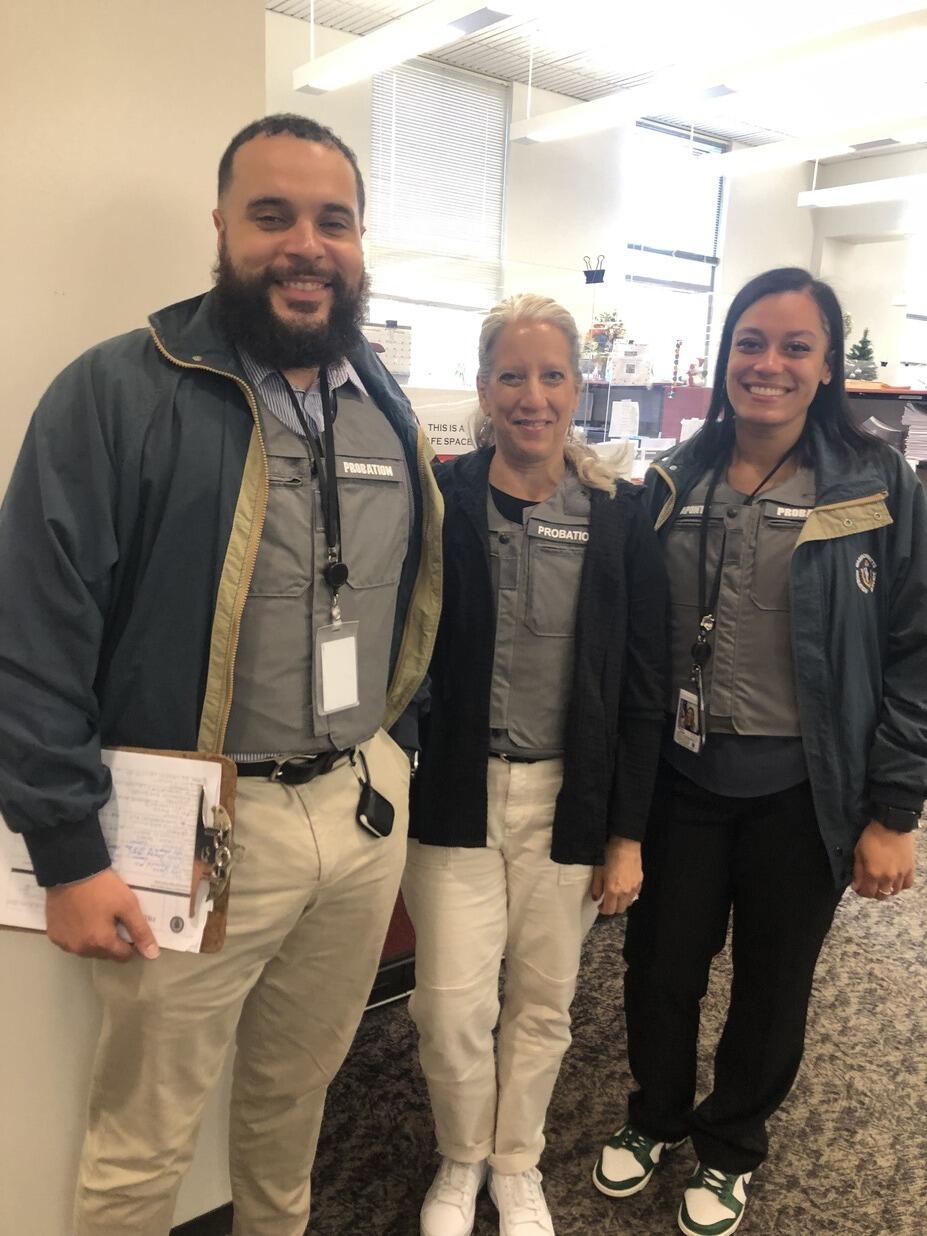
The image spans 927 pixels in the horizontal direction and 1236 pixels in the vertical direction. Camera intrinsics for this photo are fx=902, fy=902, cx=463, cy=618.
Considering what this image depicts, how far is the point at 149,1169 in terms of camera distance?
47.0 inches

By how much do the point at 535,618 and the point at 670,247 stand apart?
8.40 m

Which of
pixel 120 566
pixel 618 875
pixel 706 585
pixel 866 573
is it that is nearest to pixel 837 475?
pixel 866 573

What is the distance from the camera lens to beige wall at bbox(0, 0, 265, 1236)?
45.9 inches

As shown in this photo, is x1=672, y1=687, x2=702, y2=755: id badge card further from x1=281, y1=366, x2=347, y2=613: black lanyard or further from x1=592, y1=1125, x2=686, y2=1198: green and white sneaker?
x1=592, y1=1125, x2=686, y2=1198: green and white sneaker

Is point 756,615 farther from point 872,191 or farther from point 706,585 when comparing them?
point 872,191

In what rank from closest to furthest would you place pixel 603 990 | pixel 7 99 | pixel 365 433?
pixel 7 99 → pixel 365 433 → pixel 603 990

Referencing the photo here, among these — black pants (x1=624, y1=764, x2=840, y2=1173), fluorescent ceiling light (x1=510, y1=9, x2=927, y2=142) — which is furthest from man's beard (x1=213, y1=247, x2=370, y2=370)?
fluorescent ceiling light (x1=510, y1=9, x2=927, y2=142)

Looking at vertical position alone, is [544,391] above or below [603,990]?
above

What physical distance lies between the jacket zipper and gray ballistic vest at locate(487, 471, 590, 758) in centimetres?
45

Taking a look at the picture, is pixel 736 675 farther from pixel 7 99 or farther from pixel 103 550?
pixel 7 99

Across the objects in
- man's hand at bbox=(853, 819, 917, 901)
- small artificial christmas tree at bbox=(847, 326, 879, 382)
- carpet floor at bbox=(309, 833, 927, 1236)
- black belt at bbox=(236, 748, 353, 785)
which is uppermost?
small artificial christmas tree at bbox=(847, 326, 879, 382)

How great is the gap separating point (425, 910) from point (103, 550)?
0.82 meters

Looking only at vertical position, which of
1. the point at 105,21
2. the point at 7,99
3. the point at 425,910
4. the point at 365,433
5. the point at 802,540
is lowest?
the point at 425,910

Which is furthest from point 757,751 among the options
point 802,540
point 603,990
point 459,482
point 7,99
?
point 7,99
